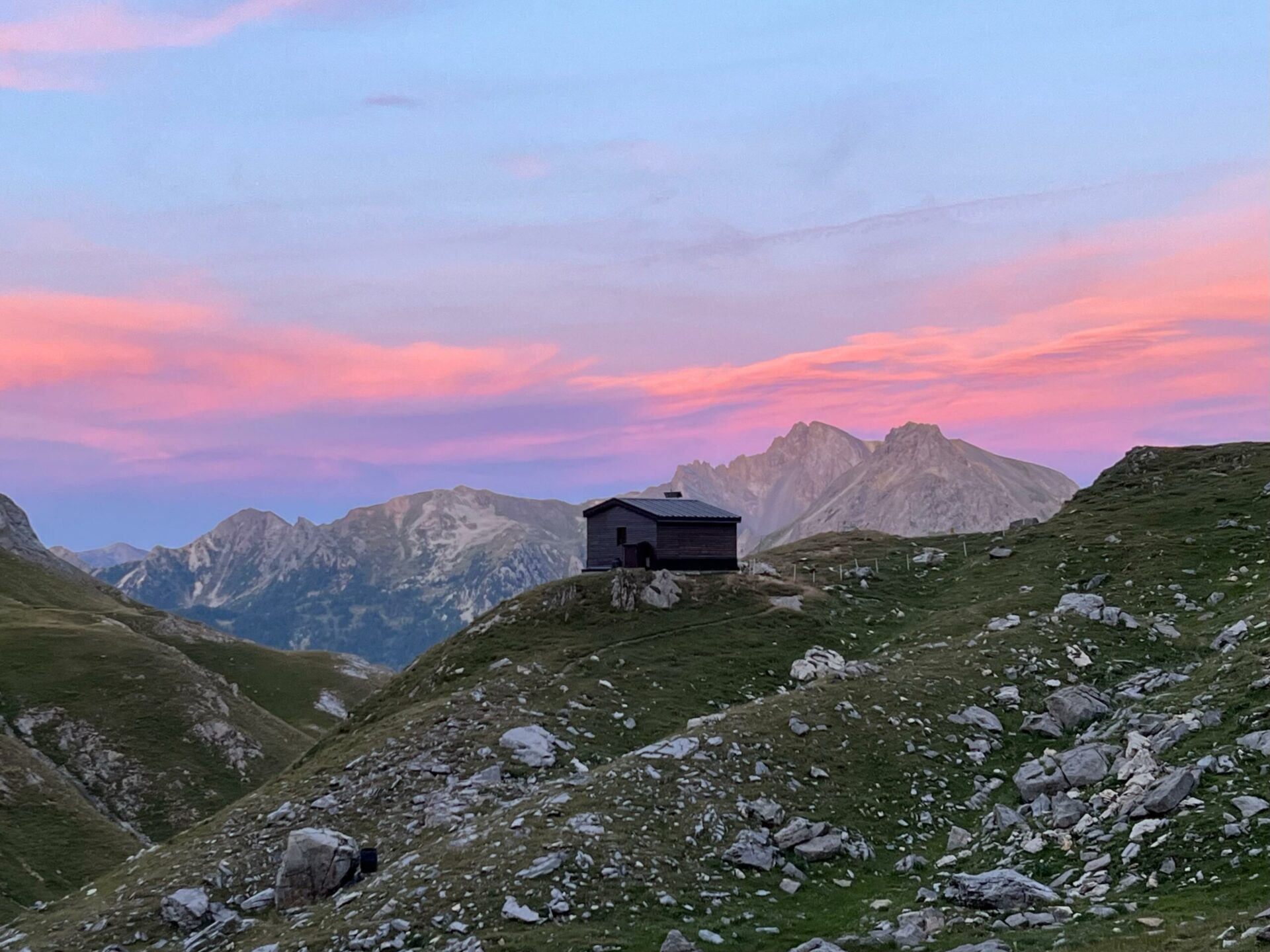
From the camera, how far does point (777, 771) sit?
38531 millimetres

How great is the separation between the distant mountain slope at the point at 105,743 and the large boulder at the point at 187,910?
36389 millimetres

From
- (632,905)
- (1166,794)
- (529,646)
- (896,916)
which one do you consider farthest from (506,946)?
(529,646)

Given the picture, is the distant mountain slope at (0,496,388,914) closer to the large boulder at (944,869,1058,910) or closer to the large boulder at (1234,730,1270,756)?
the large boulder at (944,869,1058,910)

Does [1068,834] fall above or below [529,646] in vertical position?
below

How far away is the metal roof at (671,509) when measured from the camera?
75.1m

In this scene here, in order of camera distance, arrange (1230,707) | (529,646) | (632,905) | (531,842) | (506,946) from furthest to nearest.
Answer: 1. (529,646)
2. (1230,707)
3. (531,842)
4. (632,905)
5. (506,946)

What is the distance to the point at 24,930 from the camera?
1591 inches

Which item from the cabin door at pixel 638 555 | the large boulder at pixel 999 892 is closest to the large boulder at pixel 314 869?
the large boulder at pixel 999 892


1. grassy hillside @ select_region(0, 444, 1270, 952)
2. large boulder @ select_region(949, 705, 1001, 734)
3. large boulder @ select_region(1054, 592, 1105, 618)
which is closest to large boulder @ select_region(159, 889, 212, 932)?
grassy hillside @ select_region(0, 444, 1270, 952)

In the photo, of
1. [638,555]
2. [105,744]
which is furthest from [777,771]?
[105,744]

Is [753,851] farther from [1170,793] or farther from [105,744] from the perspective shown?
[105,744]

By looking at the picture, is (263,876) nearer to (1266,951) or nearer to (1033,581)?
(1266,951)

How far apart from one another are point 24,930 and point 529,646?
29467mm

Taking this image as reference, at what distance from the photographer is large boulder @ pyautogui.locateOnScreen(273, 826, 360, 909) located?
3591cm
